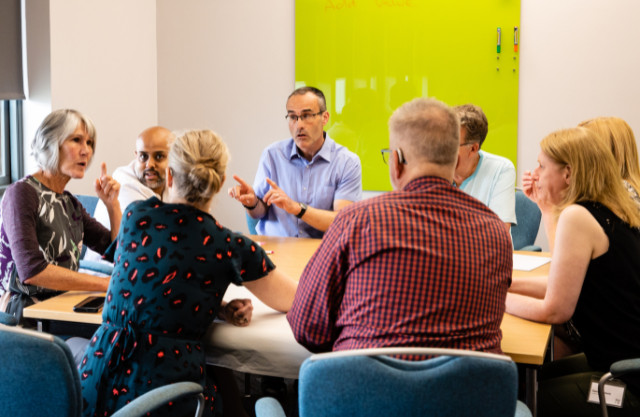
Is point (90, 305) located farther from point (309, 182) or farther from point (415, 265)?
point (309, 182)

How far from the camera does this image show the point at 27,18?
14.1 feet

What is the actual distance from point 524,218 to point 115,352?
9.16 ft

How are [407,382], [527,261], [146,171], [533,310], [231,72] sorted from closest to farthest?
[407,382], [533,310], [527,261], [146,171], [231,72]

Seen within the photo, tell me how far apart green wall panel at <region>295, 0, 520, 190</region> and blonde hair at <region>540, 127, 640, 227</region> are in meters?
2.58

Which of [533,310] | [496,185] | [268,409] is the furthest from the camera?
[496,185]

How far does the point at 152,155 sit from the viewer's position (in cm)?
315

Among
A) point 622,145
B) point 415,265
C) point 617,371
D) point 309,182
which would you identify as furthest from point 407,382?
point 309,182

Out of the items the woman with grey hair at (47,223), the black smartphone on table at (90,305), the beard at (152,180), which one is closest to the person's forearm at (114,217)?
the woman with grey hair at (47,223)

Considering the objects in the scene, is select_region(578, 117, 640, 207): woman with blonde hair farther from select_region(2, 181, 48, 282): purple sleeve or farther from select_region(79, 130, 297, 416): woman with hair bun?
select_region(2, 181, 48, 282): purple sleeve

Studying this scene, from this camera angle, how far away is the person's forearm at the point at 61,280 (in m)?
2.43

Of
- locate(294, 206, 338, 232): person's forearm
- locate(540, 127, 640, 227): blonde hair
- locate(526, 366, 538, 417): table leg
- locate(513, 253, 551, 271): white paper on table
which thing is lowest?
locate(526, 366, 538, 417): table leg

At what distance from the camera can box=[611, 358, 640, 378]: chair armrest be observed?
194cm

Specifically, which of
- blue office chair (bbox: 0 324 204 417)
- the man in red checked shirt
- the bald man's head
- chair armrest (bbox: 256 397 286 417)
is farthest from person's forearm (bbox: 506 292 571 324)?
the bald man's head

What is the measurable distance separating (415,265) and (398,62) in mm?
3560
